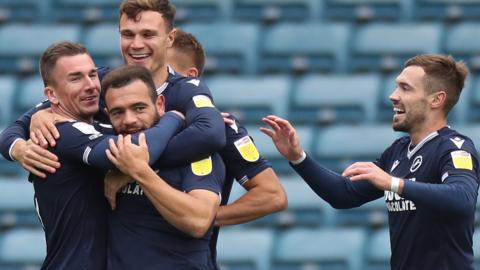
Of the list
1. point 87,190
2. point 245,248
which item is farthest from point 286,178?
point 87,190

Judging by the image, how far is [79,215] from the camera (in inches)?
189

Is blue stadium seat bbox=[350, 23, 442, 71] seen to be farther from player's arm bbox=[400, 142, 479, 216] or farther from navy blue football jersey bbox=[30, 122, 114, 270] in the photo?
navy blue football jersey bbox=[30, 122, 114, 270]

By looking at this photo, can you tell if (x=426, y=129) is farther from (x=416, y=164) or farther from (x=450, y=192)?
(x=450, y=192)

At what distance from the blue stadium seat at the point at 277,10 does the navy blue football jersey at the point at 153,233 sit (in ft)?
15.0

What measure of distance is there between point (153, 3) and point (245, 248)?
3078 millimetres

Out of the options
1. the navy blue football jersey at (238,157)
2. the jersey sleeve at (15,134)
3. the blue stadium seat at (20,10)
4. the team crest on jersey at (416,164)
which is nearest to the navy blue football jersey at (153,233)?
the navy blue football jersey at (238,157)

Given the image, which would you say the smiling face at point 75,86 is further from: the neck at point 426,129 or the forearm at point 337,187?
the neck at point 426,129

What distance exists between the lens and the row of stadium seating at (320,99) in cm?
870

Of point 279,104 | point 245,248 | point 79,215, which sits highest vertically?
point 79,215

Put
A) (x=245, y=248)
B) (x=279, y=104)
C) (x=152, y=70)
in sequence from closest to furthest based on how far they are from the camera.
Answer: (x=152, y=70)
(x=245, y=248)
(x=279, y=104)

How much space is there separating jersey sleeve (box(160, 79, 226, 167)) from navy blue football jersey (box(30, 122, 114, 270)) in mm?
310

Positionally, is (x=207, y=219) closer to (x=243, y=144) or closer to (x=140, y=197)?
(x=140, y=197)

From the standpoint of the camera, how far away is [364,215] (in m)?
8.20

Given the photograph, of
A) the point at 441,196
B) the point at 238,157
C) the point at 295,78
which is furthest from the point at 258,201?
the point at 295,78
